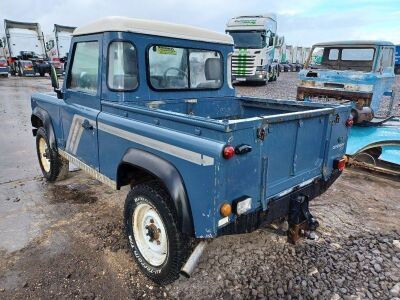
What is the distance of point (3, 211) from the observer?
405 centimetres

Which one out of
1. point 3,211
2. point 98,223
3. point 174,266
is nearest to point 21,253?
point 98,223

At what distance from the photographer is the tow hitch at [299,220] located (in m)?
2.84

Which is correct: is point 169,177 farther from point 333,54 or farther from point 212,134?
point 333,54

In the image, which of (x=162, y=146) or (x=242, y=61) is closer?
(x=162, y=146)

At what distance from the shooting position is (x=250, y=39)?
60.4 ft

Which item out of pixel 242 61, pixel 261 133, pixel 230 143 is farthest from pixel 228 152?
pixel 242 61

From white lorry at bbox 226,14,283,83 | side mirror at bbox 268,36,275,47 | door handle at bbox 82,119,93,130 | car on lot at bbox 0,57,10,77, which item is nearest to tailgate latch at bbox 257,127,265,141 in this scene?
door handle at bbox 82,119,93,130

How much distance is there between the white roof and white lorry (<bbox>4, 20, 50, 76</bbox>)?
23334 mm

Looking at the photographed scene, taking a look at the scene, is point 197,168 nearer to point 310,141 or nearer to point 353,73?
point 310,141

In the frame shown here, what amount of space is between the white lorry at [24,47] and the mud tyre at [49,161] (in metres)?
A: 21.4

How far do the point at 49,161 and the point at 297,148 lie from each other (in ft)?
12.0

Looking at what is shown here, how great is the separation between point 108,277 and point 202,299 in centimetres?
86

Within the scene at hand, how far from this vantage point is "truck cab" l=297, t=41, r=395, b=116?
7938mm

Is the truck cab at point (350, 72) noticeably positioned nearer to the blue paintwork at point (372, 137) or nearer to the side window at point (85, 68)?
the blue paintwork at point (372, 137)
